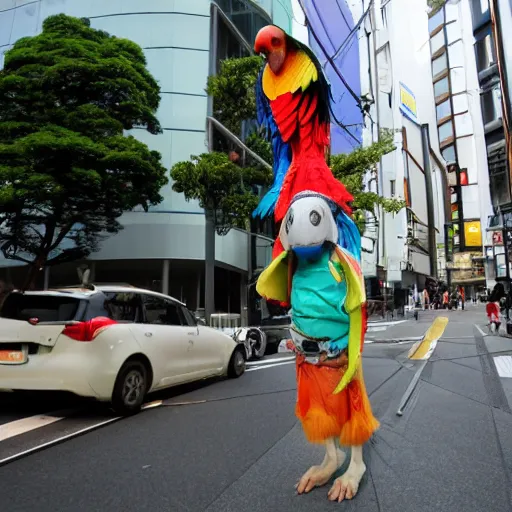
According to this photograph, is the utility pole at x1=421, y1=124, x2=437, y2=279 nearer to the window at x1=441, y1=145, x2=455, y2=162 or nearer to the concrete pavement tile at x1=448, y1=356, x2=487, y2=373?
the window at x1=441, y1=145, x2=455, y2=162

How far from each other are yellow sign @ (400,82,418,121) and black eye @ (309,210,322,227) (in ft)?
168

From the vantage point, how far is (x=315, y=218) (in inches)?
108

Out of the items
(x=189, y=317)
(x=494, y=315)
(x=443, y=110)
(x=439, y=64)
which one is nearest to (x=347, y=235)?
(x=189, y=317)

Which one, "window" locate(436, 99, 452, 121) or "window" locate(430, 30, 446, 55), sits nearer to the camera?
"window" locate(436, 99, 452, 121)

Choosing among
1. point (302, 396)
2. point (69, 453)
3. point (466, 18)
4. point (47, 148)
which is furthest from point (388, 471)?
point (466, 18)

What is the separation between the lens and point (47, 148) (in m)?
9.39

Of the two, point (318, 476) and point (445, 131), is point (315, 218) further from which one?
point (445, 131)

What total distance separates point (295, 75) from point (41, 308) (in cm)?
385

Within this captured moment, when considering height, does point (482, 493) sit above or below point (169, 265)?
below

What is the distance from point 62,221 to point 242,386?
7.20 m

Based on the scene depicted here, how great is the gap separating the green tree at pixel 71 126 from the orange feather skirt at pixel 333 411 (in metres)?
8.42

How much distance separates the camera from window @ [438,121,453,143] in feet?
236

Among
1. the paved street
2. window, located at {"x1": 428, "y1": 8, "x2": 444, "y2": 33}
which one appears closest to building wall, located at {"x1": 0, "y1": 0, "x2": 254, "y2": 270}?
the paved street

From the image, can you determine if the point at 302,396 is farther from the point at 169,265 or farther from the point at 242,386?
the point at 169,265
